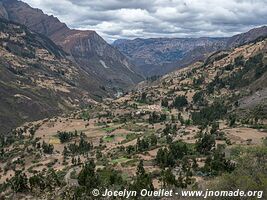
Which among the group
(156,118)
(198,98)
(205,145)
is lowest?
(156,118)

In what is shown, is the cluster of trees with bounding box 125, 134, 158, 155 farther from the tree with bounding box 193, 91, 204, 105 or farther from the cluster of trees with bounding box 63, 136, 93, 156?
the tree with bounding box 193, 91, 204, 105

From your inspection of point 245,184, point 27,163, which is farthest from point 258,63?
point 245,184

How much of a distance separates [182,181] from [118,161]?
2372 centimetres

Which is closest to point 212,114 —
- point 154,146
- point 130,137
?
point 130,137

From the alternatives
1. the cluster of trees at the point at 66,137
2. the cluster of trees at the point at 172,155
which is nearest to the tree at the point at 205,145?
the cluster of trees at the point at 172,155

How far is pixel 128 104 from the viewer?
7156 inches

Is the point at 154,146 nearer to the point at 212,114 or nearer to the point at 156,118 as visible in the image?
the point at 212,114

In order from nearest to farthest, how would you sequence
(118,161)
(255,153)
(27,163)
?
(255,153)
(118,161)
(27,163)

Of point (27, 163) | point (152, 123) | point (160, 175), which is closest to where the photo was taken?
point (160, 175)

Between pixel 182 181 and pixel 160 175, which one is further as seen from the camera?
pixel 160 175

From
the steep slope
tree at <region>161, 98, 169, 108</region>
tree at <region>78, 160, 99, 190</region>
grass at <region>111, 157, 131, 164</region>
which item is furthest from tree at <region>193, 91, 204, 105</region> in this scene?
tree at <region>78, 160, 99, 190</region>

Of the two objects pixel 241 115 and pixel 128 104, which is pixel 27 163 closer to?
pixel 241 115

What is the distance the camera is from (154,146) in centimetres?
8744

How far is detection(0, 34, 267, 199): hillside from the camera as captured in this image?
184 ft
